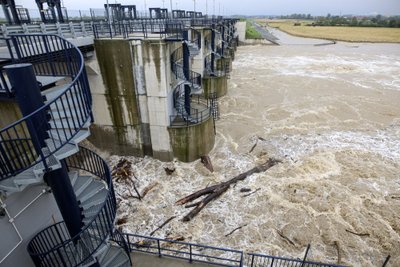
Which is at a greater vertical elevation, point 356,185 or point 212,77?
point 212,77

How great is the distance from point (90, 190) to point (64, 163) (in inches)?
63.5

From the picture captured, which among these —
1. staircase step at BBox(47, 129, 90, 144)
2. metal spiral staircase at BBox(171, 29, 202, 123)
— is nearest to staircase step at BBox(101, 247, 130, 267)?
staircase step at BBox(47, 129, 90, 144)

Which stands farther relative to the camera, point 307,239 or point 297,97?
point 297,97

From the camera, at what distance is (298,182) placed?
14.4 metres

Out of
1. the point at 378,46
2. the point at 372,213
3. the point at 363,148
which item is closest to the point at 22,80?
the point at 372,213

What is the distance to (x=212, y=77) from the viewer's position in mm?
25797

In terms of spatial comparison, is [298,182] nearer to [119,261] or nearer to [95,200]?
[119,261]

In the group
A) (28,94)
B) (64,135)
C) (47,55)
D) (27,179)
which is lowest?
(27,179)

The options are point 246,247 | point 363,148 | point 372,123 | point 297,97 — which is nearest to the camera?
point 246,247

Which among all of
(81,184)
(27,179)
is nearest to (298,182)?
(81,184)

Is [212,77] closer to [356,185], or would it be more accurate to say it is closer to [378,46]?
[356,185]

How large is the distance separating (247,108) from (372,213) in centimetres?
1434

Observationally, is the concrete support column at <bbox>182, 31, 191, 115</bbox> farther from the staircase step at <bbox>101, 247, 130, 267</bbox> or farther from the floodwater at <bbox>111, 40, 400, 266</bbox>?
the staircase step at <bbox>101, 247, 130, 267</bbox>

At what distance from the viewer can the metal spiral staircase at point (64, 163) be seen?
4520 mm
